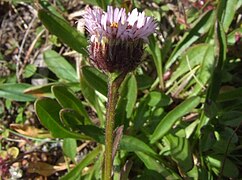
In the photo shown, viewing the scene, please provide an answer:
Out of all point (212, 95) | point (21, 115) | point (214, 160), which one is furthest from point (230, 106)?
point (21, 115)

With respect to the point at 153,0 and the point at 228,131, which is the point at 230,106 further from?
the point at 153,0

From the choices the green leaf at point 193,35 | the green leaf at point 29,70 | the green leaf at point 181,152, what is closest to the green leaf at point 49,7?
the green leaf at point 29,70

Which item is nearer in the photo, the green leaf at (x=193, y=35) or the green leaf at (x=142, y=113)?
the green leaf at (x=142, y=113)

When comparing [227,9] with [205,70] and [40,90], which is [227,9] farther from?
[40,90]

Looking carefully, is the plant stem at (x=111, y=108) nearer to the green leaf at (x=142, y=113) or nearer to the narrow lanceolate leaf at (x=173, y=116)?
the narrow lanceolate leaf at (x=173, y=116)

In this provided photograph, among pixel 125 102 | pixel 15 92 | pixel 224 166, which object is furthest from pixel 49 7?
pixel 224 166
